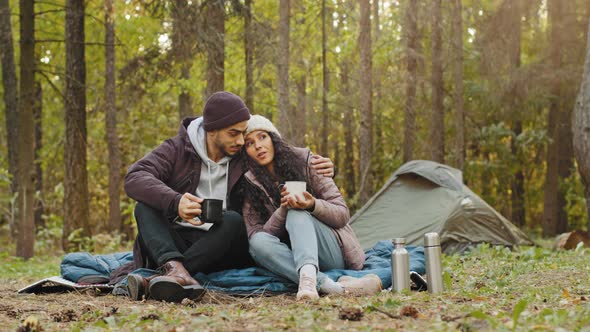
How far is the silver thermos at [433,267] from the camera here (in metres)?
3.96

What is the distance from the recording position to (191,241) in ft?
14.9

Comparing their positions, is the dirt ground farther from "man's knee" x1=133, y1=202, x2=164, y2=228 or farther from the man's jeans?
"man's knee" x1=133, y1=202, x2=164, y2=228

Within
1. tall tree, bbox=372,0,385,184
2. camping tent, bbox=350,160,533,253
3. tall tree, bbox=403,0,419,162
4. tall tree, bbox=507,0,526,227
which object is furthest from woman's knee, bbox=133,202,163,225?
tall tree, bbox=372,0,385,184

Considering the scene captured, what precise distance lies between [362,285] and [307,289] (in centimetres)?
40

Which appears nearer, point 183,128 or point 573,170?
point 183,128

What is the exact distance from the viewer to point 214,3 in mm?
9352

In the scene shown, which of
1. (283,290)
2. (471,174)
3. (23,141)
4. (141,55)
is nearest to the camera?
(283,290)

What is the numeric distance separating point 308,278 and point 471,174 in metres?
13.7

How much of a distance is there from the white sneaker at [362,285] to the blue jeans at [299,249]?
0.45 feet

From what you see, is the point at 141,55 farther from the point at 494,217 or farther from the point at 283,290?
the point at 283,290

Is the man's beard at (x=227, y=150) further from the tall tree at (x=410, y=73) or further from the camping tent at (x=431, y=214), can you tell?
the tall tree at (x=410, y=73)

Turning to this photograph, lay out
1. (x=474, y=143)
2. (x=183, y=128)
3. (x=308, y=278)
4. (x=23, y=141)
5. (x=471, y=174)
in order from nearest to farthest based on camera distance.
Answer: (x=308, y=278)
(x=183, y=128)
(x=23, y=141)
(x=471, y=174)
(x=474, y=143)

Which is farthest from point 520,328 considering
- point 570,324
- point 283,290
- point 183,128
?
point 183,128

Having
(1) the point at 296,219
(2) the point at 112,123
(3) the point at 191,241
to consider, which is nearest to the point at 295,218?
(1) the point at 296,219
